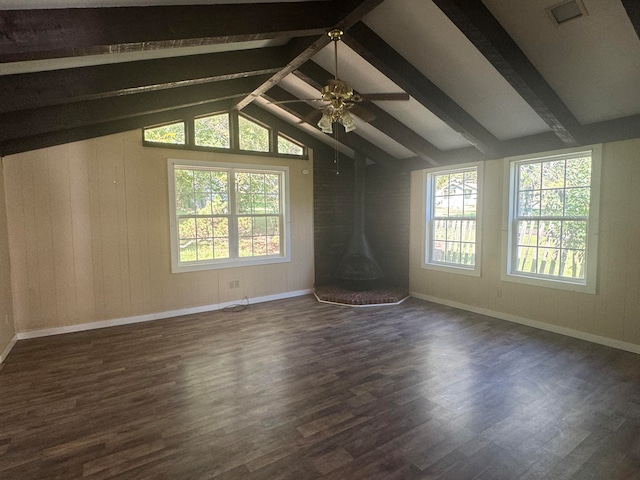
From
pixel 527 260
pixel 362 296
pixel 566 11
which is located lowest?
pixel 362 296

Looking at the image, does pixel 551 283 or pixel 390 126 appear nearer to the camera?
pixel 551 283

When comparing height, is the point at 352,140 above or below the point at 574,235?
above

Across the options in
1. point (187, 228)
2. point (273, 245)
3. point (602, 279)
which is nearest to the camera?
point (602, 279)

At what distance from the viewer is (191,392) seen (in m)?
2.77

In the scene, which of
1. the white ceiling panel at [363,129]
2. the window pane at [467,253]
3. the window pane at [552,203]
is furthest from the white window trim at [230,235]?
the window pane at [552,203]

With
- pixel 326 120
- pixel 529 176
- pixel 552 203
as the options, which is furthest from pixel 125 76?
pixel 552 203

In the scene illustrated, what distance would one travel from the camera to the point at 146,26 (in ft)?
7.34

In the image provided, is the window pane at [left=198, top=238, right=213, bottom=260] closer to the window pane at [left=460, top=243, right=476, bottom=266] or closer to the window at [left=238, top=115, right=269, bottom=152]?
the window at [left=238, top=115, right=269, bottom=152]

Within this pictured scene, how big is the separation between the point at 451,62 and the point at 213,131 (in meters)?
3.61

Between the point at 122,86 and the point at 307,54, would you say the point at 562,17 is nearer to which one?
the point at 307,54

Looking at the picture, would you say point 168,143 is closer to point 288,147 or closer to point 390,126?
point 288,147

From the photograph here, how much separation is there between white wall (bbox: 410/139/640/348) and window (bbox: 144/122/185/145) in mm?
4626

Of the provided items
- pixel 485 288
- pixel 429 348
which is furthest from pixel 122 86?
pixel 485 288

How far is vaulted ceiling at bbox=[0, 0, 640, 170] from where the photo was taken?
2.19 meters
